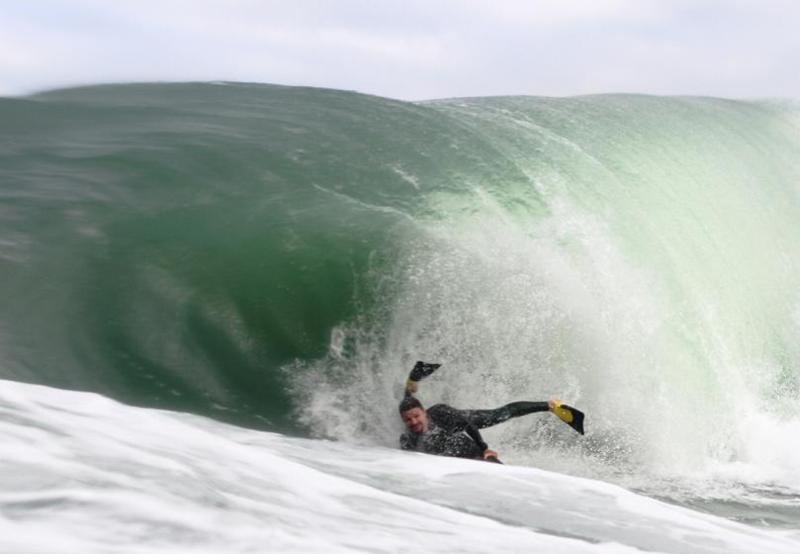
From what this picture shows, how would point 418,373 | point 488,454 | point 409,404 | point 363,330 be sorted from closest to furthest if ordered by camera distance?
point 488,454 → point 409,404 → point 418,373 → point 363,330

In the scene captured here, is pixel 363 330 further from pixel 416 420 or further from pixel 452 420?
pixel 416 420

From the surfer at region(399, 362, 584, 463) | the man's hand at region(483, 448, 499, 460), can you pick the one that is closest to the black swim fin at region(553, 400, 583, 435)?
the surfer at region(399, 362, 584, 463)

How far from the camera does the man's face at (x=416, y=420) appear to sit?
7227 millimetres

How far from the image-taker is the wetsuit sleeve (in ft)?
24.5

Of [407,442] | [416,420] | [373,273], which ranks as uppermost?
[373,273]

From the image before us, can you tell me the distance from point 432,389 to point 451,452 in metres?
1.04

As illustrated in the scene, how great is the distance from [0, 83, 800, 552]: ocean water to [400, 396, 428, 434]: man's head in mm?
222

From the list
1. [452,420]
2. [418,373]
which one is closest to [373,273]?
[418,373]

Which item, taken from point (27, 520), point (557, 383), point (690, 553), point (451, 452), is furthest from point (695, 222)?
point (27, 520)

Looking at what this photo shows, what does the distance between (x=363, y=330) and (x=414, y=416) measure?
1114 mm

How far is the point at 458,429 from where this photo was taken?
24.6 feet

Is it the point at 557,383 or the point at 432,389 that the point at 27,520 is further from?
the point at 557,383

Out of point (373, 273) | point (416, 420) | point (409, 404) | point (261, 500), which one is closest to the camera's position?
point (261, 500)

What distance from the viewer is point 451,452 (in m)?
7.16
